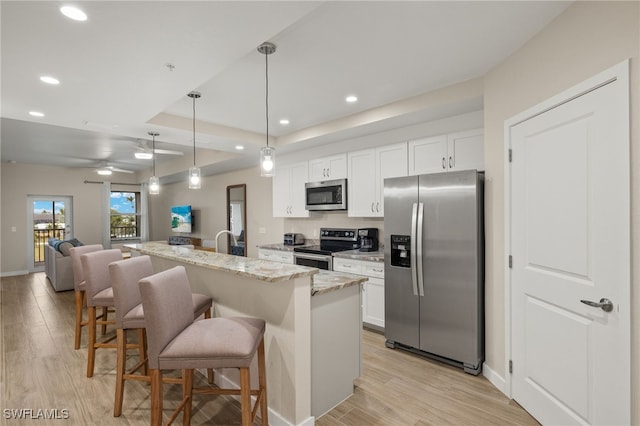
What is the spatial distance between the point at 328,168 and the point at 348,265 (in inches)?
57.9

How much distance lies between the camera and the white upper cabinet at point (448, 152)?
3201 mm

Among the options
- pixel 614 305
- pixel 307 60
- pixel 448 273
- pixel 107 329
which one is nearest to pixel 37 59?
pixel 307 60

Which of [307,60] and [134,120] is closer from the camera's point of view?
[307,60]

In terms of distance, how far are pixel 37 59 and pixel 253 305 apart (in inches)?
88.1

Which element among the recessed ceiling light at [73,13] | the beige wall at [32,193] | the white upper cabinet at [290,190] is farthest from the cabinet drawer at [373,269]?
the beige wall at [32,193]

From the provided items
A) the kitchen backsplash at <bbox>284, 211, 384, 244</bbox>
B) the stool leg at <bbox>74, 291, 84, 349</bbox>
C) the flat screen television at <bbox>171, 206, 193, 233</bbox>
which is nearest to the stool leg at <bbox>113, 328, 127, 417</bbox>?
the stool leg at <bbox>74, 291, 84, 349</bbox>

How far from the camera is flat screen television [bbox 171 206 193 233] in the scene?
8445 millimetres

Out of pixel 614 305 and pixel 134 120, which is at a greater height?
pixel 134 120

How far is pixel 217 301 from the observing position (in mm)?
2596

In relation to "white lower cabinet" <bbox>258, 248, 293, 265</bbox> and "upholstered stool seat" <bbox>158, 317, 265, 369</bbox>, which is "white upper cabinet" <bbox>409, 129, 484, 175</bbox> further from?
"upholstered stool seat" <bbox>158, 317, 265, 369</bbox>

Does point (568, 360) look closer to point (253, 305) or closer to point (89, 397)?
point (253, 305)

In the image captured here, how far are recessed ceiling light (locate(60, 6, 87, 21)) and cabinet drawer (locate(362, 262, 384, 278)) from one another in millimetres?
3179

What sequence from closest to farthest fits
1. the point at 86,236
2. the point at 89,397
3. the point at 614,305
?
1. the point at 614,305
2. the point at 89,397
3. the point at 86,236

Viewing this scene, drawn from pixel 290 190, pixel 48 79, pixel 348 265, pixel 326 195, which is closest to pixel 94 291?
pixel 48 79
